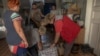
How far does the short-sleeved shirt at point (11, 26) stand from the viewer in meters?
1.89

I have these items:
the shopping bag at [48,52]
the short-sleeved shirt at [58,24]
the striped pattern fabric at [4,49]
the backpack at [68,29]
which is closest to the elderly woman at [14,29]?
the shopping bag at [48,52]

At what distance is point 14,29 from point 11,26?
49 millimetres

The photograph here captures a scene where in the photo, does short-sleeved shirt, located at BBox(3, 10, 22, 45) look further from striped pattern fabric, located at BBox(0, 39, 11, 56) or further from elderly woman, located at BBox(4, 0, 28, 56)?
striped pattern fabric, located at BBox(0, 39, 11, 56)

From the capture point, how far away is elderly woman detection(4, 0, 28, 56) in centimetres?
189

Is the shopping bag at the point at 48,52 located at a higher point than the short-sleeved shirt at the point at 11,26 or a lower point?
lower

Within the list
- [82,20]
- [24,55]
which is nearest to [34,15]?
[82,20]

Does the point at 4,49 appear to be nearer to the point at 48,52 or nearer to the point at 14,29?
the point at 48,52

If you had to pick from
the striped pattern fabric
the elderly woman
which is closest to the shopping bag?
the elderly woman

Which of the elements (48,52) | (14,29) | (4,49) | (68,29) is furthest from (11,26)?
(4,49)

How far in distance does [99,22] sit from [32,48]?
5.42 ft

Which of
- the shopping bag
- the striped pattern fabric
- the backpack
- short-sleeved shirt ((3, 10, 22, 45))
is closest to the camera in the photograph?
short-sleeved shirt ((3, 10, 22, 45))

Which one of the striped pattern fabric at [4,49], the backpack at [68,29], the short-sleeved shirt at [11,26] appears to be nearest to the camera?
the short-sleeved shirt at [11,26]

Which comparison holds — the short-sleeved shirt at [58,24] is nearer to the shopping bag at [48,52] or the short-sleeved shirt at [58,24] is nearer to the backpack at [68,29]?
the backpack at [68,29]

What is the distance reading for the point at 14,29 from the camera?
75.7 inches
